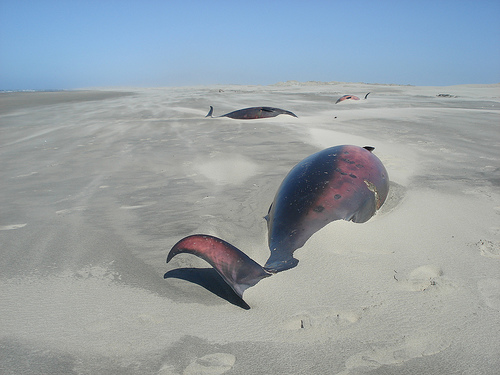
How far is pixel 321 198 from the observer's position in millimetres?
2807

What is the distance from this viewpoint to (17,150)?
22.6ft

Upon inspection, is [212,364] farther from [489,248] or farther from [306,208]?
[489,248]

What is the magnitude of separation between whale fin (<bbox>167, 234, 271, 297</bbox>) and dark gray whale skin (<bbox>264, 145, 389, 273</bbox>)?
0.19m

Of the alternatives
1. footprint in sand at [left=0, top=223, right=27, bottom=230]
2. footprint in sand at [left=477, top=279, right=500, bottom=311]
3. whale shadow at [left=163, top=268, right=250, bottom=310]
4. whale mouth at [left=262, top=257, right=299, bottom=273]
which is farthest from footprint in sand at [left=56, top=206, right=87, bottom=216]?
footprint in sand at [left=477, top=279, right=500, bottom=311]

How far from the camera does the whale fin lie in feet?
6.79

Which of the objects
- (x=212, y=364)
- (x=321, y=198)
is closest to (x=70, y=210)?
(x=321, y=198)

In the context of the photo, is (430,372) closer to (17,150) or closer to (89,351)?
(89,351)

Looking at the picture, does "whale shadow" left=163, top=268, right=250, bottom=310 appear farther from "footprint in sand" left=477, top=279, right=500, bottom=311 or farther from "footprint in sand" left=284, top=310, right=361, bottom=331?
"footprint in sand" left=477, top=279, right=500, bottom=311

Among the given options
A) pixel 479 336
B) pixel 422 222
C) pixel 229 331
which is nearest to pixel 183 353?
pixel 229 331

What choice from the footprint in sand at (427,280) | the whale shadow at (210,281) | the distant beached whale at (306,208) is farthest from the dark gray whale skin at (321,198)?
the footprint in sand at (427,280)

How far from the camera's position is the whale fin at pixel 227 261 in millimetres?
2068

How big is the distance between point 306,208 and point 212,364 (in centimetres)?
138

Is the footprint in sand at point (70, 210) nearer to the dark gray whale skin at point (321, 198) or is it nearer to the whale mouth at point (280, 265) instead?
the dark gray whale skin at point (321, 198)

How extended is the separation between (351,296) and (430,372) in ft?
1.90
